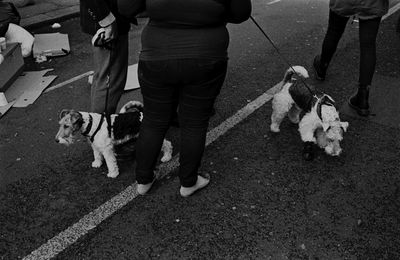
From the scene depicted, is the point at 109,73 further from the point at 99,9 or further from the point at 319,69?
the point at 319,69

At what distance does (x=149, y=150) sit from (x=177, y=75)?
67cm

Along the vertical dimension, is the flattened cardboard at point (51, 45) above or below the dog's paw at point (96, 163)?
below

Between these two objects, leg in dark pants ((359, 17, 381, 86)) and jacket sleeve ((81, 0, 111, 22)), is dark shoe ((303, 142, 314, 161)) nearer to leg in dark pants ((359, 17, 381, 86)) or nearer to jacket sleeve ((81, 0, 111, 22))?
leg in dark pants ((359, 17, 381, 86))

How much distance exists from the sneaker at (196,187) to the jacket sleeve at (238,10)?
1.34 meters

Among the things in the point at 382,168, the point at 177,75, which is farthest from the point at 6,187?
the point at 382,168

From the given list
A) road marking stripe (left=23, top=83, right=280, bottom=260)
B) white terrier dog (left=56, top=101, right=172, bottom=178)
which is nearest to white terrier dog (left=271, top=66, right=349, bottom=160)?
road marking stripe (left=23, top=83, right=280, bottom=260)

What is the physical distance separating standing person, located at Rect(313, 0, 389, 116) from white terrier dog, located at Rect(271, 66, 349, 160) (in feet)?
2.97

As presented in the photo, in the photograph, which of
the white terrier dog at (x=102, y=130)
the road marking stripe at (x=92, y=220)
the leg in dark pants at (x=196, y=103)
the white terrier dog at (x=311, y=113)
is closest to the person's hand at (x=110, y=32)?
the white terrier dog at (x=102, y=130)

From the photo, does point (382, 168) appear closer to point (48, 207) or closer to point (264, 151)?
point (264, 151)

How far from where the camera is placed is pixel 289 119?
13.9ft

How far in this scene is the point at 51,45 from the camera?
6086 millimetres

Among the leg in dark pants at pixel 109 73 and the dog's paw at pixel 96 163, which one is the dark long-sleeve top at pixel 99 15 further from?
the dog's paw at pixel 96 163

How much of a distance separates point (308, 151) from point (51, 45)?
14.2 ft

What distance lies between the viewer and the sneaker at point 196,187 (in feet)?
10.3
